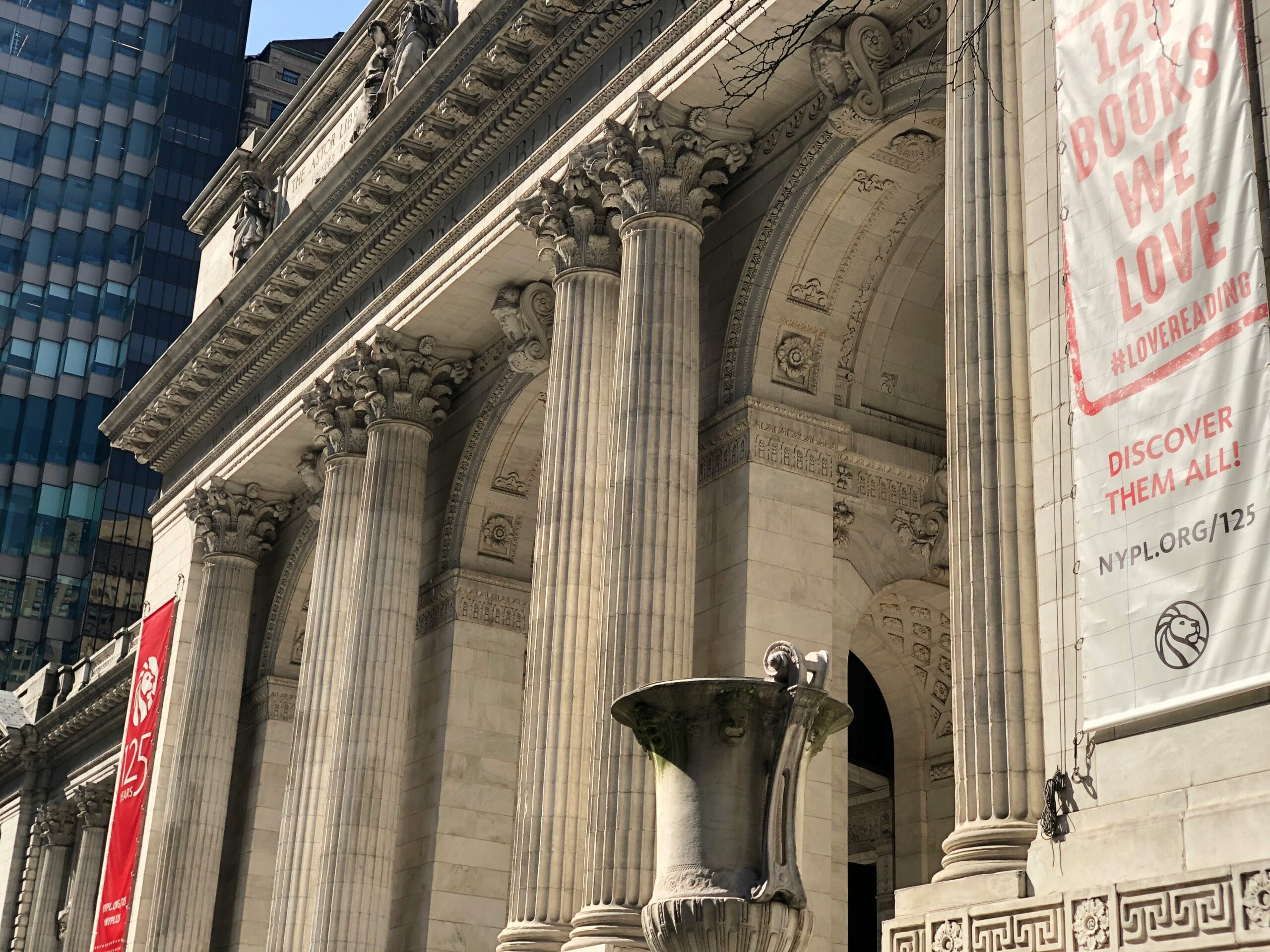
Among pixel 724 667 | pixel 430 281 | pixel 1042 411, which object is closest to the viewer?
pixel 1042 411

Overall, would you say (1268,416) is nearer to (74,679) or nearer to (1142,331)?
(1142,331)

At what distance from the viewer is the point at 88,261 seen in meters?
108

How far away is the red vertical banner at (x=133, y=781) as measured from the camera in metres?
38.5

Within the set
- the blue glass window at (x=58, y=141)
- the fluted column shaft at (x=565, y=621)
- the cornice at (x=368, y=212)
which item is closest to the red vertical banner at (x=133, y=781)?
the cornice at (x=368, y=212)

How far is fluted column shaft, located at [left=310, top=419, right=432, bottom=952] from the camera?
28.2 m

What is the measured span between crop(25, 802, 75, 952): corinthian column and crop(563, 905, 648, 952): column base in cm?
4341

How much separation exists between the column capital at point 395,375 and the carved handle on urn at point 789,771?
20040mm

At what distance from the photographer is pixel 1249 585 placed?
12.5 metres

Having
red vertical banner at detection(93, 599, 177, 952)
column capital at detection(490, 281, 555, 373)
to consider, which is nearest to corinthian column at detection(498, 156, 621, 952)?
column capital at detection(490, 281, 555, 373)

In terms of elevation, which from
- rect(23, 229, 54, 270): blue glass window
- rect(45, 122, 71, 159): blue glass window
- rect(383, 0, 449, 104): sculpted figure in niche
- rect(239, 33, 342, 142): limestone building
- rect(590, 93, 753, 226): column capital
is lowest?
rect(590, 93, 753, 226): column capital

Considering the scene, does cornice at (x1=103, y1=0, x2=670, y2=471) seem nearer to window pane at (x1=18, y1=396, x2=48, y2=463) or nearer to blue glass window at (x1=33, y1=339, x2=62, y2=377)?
window pane at (x1=18, y1=396, x2=48, y2=463)

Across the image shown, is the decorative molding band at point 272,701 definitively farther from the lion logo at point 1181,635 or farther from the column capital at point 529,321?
the lion logo at point 1181,635

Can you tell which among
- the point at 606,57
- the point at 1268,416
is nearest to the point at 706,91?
the point at 606,57

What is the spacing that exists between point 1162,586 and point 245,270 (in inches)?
1100
